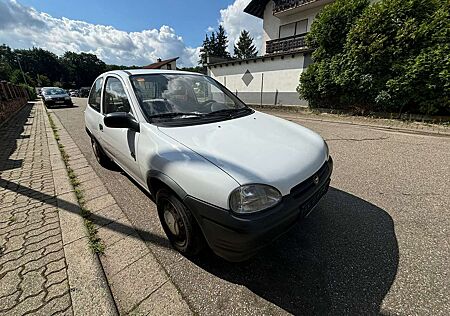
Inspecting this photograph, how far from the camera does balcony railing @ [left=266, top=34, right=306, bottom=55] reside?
1739 centimetres

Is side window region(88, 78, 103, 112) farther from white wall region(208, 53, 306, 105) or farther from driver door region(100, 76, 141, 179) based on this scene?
white wall region(208, 53, 306, 105)

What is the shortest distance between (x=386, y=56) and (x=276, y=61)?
27.7 ft

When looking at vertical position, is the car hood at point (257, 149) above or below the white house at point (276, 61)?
below

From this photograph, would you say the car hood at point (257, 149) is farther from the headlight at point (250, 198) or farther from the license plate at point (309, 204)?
the license plate at point (309, 204)

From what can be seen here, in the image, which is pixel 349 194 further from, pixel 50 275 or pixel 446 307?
pixel 50 275

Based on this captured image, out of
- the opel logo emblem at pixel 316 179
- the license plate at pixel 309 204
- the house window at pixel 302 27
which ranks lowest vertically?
the license plate at pixel 309 204

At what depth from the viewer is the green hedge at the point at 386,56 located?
26.0 ft

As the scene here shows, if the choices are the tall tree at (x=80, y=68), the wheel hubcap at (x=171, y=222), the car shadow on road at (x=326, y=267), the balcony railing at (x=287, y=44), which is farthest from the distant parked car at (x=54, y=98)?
the tall tree at (x=80, y=68)

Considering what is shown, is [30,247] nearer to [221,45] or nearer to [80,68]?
[221,45]

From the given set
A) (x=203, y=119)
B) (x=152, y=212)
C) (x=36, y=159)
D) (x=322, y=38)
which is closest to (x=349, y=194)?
(x=203, y=119)

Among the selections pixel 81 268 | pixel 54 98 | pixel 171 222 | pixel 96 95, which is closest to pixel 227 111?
pixel 171 222

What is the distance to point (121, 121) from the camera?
7.32 ft

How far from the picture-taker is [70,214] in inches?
104

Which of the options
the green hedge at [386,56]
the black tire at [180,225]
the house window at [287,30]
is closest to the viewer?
the black tire at [180,225]
